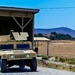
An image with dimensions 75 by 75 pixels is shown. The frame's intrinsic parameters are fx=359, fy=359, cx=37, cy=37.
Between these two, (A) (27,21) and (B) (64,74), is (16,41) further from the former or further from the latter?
(A) (27,21)

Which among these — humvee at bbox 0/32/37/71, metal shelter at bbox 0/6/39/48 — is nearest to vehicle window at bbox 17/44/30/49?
humvee at bbox 0/32/37/71

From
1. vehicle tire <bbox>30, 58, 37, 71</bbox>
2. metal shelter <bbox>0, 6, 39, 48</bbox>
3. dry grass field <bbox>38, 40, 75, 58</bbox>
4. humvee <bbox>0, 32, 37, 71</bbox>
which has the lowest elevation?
dry grass field <bbox>38, 40, 75, 58</bbox>

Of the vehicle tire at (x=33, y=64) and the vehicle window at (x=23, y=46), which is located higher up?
the vehicle window at (x=23, y=46)

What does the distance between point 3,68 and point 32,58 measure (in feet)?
6.70

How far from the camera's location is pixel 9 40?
83.6 ft

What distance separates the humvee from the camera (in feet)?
77.8

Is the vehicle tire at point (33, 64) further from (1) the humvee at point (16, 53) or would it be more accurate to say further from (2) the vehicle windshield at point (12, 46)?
(2) the vehicle windshield at point (12, 46)

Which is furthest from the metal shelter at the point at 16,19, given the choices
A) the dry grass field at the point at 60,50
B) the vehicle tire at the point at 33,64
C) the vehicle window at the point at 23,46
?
the dry grass field at the point at 60,50

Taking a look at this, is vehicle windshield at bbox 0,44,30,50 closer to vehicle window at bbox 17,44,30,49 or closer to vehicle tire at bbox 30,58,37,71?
vehicle window at bbox 17,44,30,49

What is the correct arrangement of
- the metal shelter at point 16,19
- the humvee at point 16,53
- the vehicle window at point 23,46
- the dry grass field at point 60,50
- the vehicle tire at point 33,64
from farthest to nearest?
1. the dry grass field at point 60,50
2. the metal shelter at point 16,19
3. the vehicle window at point 23,46
4. the vehicle tire at point 33,64
5. the humvee at point 16,53

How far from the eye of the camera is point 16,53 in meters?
23.9

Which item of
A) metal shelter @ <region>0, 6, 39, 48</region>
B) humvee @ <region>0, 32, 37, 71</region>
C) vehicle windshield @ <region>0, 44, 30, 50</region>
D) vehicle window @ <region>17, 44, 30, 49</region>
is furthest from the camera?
metal shelter @ <region>0, 6, 39, 48</region>

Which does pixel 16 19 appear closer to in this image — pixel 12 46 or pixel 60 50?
pixel 12 46

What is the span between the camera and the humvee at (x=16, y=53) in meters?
23.7
